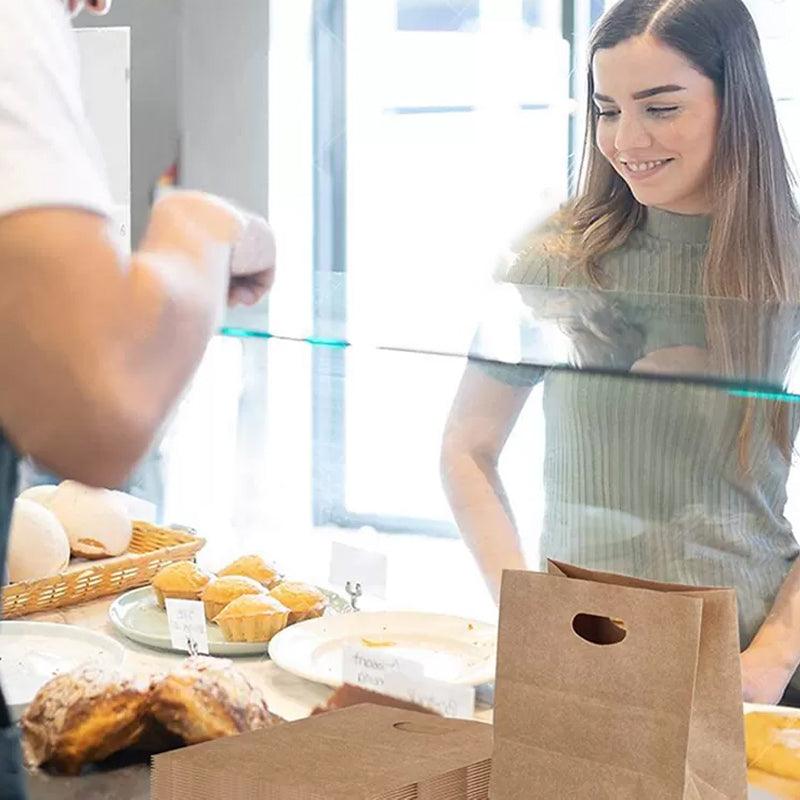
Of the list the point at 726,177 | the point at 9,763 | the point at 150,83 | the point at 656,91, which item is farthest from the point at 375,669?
the point at 150,83

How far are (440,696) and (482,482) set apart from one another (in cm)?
22

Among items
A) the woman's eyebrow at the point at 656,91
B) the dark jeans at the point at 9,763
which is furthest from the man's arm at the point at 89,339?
the woman's eyebrow at the point at 656,91

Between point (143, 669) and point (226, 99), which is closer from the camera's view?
point (143, 669)

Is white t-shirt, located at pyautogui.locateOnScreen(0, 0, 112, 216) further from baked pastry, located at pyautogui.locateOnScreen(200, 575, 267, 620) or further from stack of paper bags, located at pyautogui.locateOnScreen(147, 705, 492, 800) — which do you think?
baked pastry, located at pyautogui.locateOnScreen(200, 575, 267, 620)

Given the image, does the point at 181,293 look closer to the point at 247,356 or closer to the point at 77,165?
the point at 77,165

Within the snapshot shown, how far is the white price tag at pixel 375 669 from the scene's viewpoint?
4.13ft

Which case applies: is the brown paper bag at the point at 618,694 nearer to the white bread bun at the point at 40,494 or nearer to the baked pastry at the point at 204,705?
the baked pastry at the point at 204,705

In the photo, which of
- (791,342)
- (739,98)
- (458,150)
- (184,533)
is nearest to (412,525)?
(184,533)

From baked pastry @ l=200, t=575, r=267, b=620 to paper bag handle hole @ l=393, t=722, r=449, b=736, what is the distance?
1.14 feet

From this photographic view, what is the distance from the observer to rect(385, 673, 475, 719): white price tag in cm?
120

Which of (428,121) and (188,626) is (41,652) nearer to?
(188,626)

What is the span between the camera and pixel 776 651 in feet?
3.96

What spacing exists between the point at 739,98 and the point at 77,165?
4.53 feet

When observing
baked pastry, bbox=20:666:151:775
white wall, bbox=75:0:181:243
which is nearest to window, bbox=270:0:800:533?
white wall, bbox=75:0:181:243
